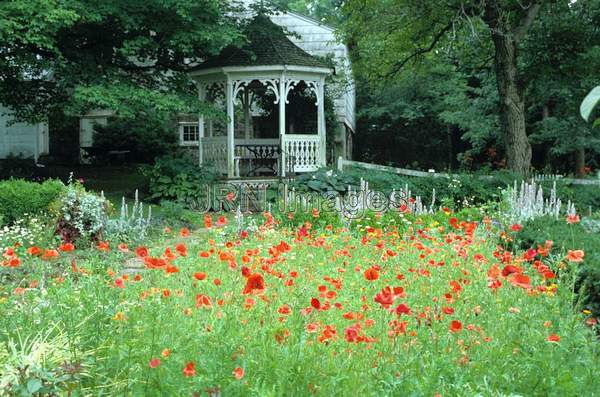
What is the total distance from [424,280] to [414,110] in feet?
72.9

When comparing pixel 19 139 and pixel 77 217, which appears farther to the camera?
pixel 19 139

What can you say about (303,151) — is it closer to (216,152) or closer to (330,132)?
(216,152)

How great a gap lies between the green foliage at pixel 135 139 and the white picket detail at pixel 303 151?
7.20 m

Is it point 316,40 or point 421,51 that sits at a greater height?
point 316,40

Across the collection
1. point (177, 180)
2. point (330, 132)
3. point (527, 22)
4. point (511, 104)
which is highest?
point (527, 22)

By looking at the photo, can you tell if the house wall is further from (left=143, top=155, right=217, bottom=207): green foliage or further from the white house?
(left=143, top=155, right=217, bottom=207): green foliage

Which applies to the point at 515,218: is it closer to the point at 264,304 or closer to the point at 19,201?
the point at 264,304

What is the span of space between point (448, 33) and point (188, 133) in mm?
10566

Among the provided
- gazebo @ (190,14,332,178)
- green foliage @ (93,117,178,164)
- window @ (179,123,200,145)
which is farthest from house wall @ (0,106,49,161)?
gazebo @ (190,14,332,178)

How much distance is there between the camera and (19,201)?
10023 mm

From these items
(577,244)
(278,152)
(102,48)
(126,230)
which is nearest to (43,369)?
(577,244)

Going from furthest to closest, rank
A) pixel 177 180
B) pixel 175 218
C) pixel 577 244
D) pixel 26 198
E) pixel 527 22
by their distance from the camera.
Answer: pixel 527 22 < pixel 177 180 < pixel 175 218 < pixel 26 198 < pixel 577 244

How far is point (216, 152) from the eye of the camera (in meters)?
17.9

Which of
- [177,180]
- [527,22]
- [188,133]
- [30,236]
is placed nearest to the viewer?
[30,236]
